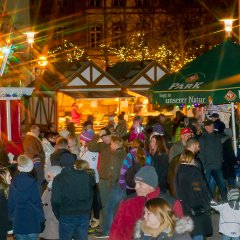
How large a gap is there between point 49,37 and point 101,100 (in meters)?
32.1

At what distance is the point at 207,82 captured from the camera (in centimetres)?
1312

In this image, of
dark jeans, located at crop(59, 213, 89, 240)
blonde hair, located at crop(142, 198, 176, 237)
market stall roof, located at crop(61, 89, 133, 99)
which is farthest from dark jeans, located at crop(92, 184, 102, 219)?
market stall roof, located at crop(61, 89, 133, 99)

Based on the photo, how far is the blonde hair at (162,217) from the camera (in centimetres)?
561

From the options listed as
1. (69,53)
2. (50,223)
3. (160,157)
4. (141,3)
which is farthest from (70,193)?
(141,3)

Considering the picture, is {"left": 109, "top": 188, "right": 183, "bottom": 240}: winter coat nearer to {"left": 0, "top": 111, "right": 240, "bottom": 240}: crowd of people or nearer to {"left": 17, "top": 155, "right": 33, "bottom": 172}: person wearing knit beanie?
{"left": 0, "top": 111, "right": 240, "bottom": 240}: crowd of people

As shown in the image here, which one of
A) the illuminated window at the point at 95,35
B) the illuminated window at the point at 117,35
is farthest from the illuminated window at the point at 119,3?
the illuminated window at the point at 95,35

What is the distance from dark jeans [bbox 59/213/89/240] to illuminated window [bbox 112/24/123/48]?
51598 millimetres

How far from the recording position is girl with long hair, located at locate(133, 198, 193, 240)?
561 centimetres

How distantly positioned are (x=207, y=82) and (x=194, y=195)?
4250mm

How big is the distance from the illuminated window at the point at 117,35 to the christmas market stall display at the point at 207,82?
47.0 m

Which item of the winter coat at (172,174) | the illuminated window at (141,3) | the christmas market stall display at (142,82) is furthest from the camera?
the illuminated window at (141,3)

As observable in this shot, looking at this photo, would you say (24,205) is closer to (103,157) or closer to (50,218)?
(50,218)

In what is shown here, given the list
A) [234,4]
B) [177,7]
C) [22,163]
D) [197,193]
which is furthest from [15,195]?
[177,7]

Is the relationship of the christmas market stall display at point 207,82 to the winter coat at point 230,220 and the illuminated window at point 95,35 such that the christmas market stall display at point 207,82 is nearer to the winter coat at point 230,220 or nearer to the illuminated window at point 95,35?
the winter coat at point 230,220
